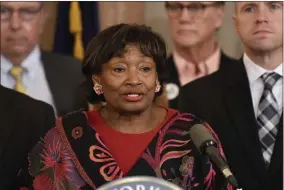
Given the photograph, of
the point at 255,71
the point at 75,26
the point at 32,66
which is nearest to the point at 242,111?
the point at 255,71

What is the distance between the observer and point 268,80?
6.60ft

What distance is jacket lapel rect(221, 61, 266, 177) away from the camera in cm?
190

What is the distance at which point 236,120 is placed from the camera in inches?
76.8

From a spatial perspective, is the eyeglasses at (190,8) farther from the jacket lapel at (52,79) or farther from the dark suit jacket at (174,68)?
the jacket lapel at (52,79)

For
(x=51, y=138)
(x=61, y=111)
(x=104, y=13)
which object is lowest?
(x=61, y=111)

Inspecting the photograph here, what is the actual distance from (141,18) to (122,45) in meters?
1.15

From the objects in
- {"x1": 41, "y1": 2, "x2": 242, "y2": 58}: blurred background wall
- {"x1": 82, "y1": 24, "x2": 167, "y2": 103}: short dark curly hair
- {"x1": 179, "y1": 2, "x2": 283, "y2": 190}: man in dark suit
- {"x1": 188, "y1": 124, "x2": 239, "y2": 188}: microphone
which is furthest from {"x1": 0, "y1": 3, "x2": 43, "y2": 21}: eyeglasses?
{"x1": 188, "y1": 124, "x2": 239, "y2": 188}: microphone

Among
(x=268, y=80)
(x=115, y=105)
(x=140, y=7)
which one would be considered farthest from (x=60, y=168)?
(x=140, y=7)

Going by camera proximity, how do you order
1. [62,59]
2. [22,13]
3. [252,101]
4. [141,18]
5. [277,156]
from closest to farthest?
[277,156] < [252,101] < [22,13] < [62,59] < [141,18]

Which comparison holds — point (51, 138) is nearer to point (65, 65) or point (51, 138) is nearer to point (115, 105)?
point (115, 105)

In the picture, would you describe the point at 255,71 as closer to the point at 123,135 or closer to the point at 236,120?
the point at 236,120

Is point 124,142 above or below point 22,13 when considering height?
below

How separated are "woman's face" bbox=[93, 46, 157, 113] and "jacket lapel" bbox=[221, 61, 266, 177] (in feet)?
1.43

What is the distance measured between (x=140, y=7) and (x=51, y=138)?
4.00ft
